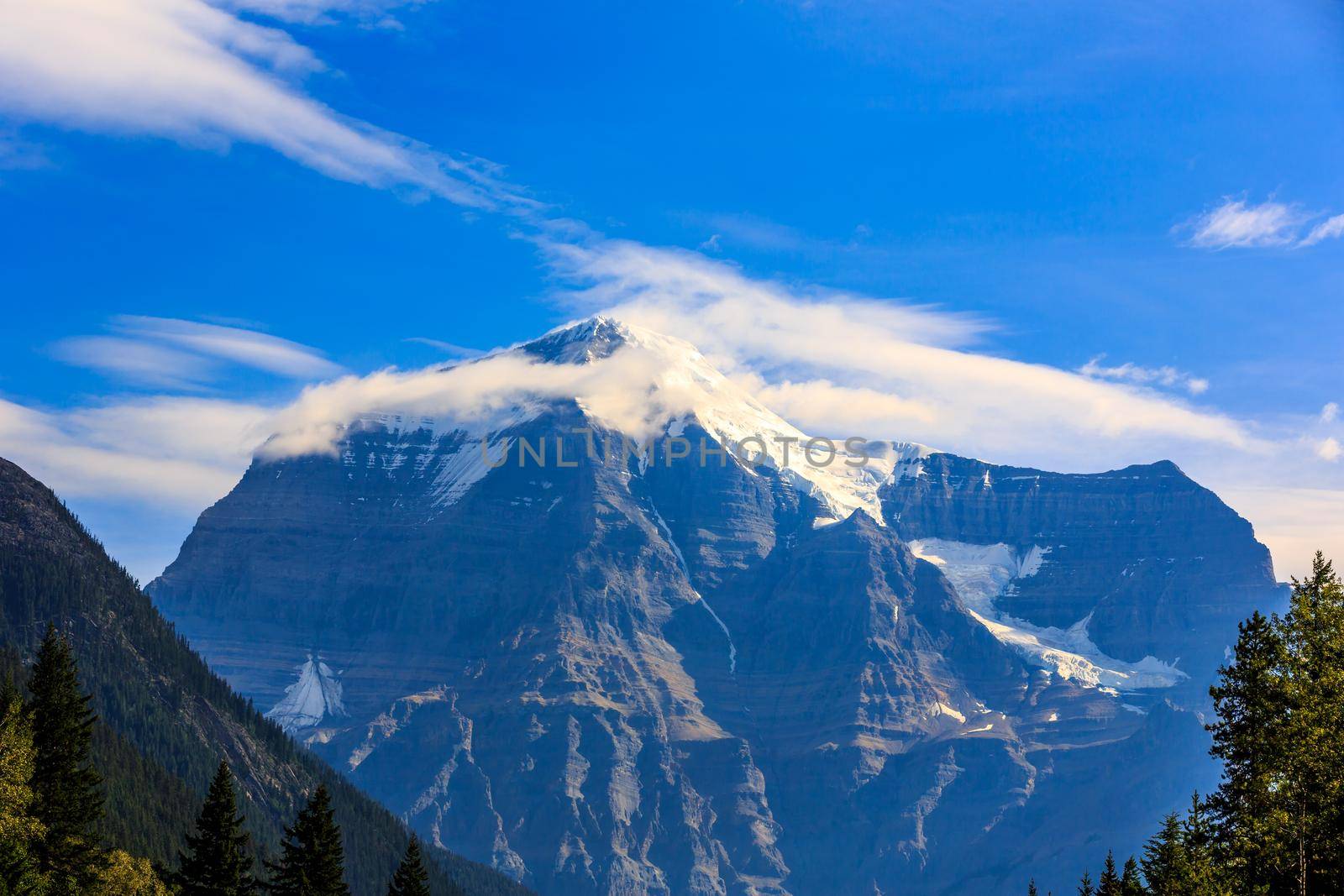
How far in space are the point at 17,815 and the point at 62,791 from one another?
20.5ft

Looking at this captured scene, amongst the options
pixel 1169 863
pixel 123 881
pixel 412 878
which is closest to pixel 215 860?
pixel 123 881

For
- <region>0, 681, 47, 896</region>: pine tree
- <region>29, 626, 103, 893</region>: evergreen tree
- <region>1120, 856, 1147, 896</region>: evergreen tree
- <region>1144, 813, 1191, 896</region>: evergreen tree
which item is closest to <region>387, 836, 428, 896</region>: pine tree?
<region>29, 626, 103, 893</region>: evergreen tree

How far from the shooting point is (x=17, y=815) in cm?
8244

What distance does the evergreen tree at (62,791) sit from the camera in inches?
3457

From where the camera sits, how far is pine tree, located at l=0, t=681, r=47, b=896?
8019cm

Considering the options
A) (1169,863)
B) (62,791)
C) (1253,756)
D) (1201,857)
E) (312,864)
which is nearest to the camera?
(1253,756)

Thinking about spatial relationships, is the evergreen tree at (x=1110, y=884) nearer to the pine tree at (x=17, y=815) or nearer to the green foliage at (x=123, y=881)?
the green foliage at (x=123, y=881)

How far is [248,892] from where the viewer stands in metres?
87.3

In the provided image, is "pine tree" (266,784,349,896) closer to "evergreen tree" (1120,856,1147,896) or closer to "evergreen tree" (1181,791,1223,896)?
"evergreen tree" (1120,856,1147,896)

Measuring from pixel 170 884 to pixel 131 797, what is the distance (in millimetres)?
97517

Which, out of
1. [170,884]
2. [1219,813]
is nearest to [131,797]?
[170,884]

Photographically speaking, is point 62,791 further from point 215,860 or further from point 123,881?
point 215,860

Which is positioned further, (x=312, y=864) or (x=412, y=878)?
(x=412, y=878)

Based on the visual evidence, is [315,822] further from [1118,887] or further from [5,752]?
[1118,887]
